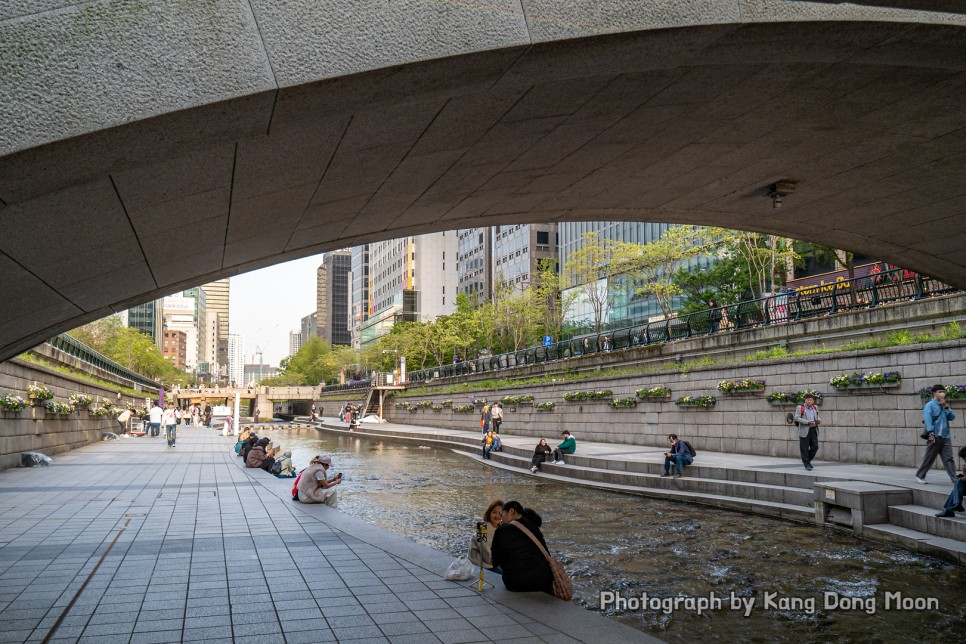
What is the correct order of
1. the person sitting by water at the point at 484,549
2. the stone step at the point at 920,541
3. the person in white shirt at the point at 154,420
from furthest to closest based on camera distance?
the person in white shirt at the point at 154,420 → the stone step at the point at 920,541 → the person sitting by water at the point at 484,549

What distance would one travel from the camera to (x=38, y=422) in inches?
936

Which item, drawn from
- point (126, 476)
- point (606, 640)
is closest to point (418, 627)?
point (606, 640)

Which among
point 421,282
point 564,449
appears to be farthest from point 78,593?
point 421,282

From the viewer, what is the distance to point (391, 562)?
8906mm

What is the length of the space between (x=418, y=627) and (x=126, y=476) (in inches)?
630

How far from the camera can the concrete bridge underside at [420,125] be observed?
3521 millimetres

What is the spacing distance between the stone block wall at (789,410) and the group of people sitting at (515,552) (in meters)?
13.1

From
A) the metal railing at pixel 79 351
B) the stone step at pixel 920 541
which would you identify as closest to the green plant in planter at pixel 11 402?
the metal railing at pixel 79 351

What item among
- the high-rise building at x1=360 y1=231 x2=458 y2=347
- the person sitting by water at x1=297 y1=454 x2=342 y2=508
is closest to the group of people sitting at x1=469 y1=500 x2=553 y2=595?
the person sitting by water at x1=297 y1=454 x2=342 y2=508

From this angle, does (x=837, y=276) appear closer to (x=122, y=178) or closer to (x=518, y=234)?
(x=122, y=178)

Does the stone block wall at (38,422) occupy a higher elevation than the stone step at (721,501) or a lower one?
higher

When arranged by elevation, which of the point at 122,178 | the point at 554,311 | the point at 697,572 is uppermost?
the point at 554,311

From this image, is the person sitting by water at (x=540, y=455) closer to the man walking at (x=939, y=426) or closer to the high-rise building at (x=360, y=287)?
the man walking at (x=939, y=426)

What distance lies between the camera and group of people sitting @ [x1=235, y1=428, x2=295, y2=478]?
20.8 m
